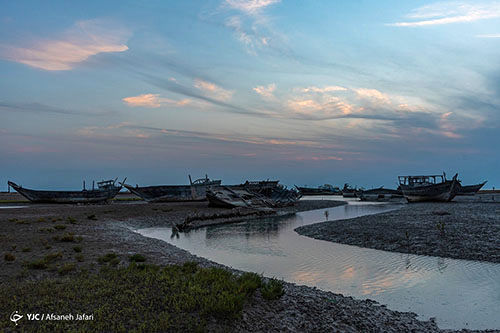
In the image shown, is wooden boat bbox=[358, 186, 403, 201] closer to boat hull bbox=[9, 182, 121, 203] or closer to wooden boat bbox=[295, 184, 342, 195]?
wooden boat bbox=[295, 184, 342, 195]

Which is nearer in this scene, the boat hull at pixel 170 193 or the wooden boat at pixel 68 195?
the wooden boat at pixel 68 195

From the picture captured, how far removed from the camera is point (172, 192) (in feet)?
241

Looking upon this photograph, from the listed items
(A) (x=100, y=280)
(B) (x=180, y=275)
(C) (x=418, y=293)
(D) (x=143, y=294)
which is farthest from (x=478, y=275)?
(A) (x=100, y=280)

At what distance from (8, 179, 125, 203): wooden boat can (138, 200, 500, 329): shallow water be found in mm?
49199

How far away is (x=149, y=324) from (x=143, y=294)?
1.93 m

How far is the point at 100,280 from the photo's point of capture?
10.4 meters

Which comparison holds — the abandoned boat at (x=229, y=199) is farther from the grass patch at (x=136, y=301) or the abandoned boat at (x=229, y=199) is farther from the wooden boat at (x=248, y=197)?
the grass patch at (x=136, y=301)

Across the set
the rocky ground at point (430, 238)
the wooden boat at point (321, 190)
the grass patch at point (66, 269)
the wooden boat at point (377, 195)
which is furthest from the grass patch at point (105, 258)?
the wooden boat at point (321, 190)

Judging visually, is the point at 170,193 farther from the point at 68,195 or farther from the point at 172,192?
the point at 68,195

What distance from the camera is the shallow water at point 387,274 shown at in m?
10.4

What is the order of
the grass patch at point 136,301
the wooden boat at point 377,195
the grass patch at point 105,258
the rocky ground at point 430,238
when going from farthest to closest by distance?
the wooden boat at point 377,195 < the rocky ground at point 430,238 < the grass patch at point 105,258 < the grass patch at point 136,301

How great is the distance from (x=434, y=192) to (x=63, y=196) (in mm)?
71922

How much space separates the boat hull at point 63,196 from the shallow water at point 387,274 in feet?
161

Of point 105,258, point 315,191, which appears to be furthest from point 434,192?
point 315,191
